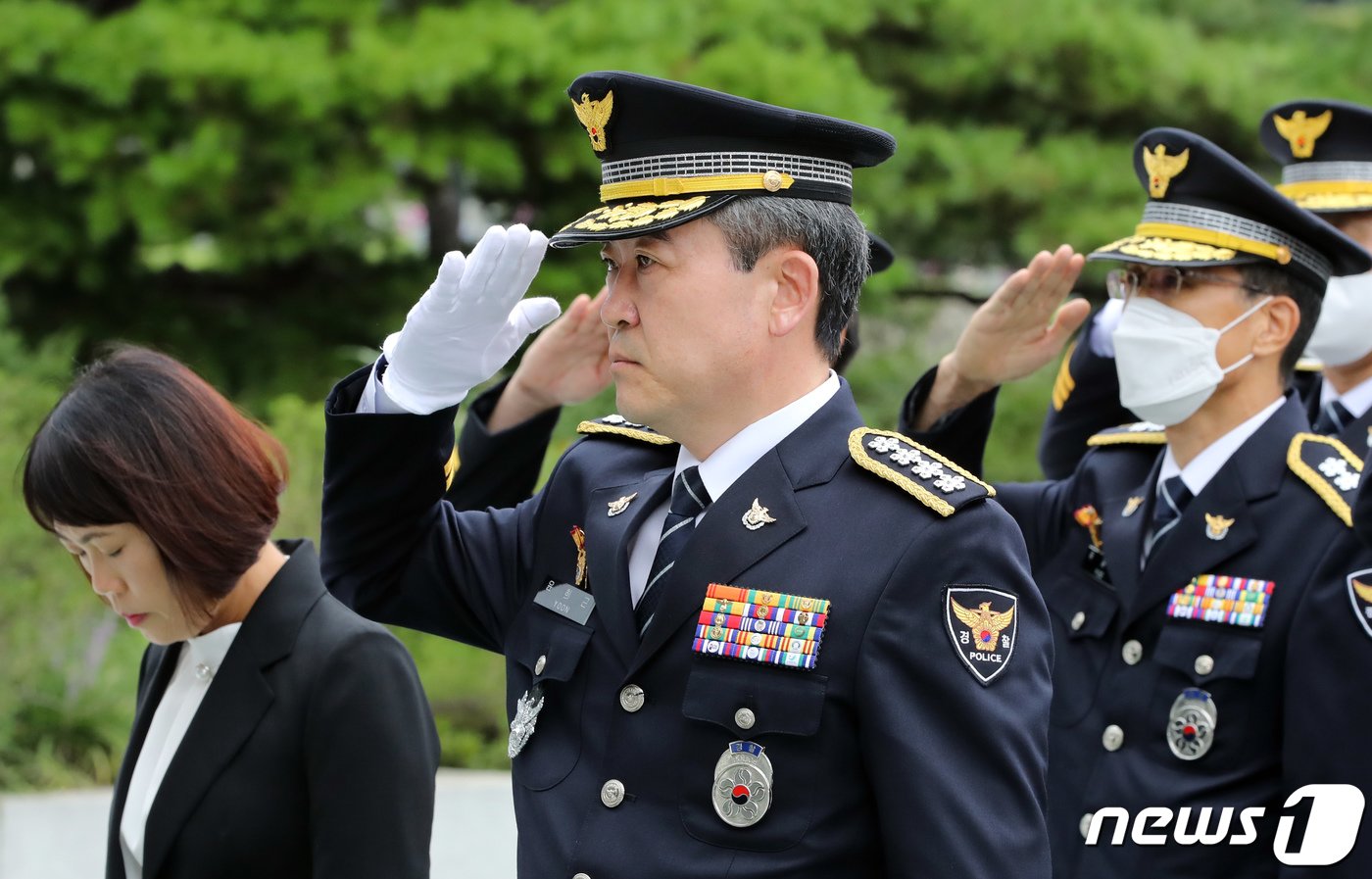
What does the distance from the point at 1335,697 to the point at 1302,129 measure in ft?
6.53

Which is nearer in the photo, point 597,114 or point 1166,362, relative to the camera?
point 597,114

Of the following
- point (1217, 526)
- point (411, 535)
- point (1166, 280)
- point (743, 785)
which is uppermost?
point (1166, 280)

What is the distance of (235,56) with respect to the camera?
705 cm

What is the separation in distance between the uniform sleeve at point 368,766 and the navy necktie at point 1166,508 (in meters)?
1.53

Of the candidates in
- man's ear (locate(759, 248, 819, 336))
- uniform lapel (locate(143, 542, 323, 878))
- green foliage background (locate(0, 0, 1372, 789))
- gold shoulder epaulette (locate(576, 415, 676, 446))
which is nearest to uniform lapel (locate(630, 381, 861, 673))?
man's ear (locate(759, 248, 819, 336))

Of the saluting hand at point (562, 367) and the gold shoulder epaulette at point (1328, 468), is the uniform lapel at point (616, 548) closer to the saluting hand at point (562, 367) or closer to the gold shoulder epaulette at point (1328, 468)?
the saluting hand at point (562, 367)

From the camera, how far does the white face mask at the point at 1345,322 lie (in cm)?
381

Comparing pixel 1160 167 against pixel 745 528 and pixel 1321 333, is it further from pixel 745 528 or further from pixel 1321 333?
pixel 745 528

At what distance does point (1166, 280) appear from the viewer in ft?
11.0

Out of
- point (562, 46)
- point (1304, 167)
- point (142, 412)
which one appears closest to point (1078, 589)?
point (1304, 167)

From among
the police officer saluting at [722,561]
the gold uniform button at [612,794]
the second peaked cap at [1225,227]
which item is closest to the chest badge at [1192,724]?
the second peaked cap at [1225,227]

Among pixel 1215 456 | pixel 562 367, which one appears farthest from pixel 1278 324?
pixel 562 367

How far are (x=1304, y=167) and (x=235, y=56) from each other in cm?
471

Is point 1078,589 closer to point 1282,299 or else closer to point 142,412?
point 1282,299
